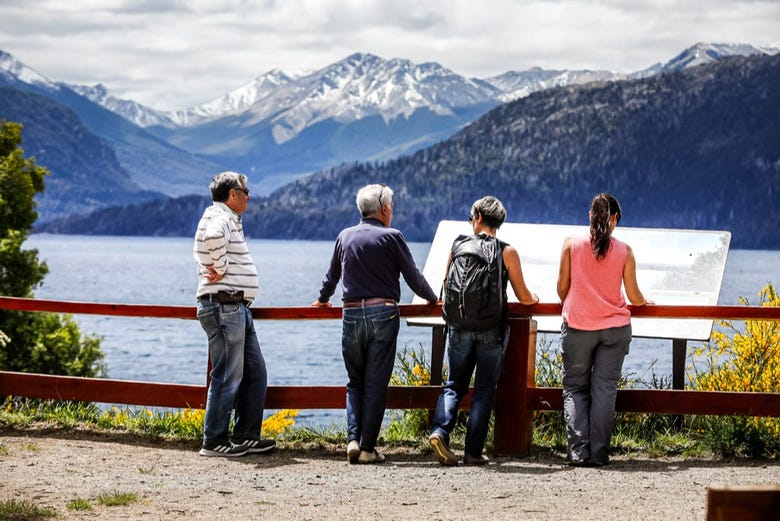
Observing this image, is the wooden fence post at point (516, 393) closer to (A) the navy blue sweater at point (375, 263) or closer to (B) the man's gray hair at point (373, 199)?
(A) the navy blue sweater at point (375, 263)

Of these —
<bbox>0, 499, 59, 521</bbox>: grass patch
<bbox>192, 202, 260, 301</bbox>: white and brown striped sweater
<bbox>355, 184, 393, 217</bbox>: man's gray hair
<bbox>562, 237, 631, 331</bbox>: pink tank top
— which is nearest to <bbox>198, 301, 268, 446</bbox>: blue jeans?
<bbox>192, 202, 260, 301</bbox>: white and brown striped sweater

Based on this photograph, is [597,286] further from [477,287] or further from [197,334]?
[197,334]

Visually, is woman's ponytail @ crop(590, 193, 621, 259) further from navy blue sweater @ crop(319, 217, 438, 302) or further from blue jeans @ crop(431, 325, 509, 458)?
navy blue sweater @ crop(319, 217, 438, 302)

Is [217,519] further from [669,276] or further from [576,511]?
[669,276]

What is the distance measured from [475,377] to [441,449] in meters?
0.54

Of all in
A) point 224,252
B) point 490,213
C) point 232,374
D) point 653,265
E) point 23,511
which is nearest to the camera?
point 23,511

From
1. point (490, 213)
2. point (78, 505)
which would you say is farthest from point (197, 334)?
Result: point (78, 505)

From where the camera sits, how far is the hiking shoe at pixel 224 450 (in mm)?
7859

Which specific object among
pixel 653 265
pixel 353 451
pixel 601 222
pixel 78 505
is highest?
pixel 601 222

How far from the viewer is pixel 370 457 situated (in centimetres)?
769

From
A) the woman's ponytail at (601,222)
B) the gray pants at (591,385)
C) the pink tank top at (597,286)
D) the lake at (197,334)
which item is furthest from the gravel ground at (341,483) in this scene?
the lake at (197,334)

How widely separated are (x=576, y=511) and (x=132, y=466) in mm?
3091

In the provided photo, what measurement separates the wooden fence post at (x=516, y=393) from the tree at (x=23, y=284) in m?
12.5

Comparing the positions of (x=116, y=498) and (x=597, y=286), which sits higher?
(x=597, y=286)
